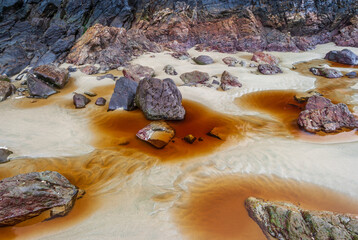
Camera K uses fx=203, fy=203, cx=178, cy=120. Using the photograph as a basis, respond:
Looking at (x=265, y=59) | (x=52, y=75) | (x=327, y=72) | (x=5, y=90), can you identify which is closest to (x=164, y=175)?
(x=52, y=75)

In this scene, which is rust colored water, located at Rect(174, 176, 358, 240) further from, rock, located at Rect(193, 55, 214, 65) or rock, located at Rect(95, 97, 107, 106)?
rock, located at Rect(193, 55, 214, 65)

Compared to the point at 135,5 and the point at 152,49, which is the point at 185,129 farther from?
the point at 135,5

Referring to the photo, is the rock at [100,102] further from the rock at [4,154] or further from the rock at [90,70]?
the rock at [90,70]

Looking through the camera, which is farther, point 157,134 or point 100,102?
point 100,102

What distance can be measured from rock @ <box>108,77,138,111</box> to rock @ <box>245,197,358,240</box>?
6811 millimetres

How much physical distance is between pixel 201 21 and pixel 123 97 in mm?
15204

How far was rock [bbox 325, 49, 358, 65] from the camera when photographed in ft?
51.0

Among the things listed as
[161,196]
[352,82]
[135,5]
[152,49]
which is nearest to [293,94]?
[352,82]

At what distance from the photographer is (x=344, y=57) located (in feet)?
51.6

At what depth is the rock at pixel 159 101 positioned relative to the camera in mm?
8359

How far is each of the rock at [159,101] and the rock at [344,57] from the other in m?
15.0

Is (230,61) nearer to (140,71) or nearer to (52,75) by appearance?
(140,71)

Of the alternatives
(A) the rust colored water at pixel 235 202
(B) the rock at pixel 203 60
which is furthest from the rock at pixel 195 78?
(A) the rust colored water at pixel 235 202

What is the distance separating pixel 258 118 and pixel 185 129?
3196 millimetres
